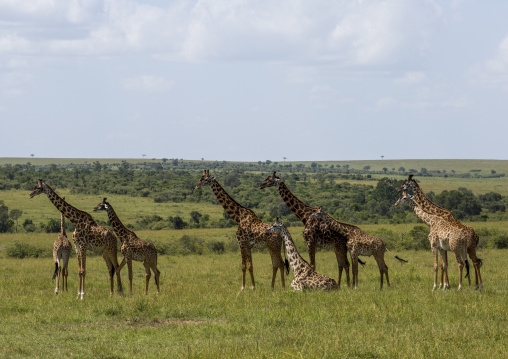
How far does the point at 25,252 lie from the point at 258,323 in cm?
2155

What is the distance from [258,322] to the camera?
12.1 m

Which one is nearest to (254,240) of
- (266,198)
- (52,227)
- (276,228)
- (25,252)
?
(276,228)

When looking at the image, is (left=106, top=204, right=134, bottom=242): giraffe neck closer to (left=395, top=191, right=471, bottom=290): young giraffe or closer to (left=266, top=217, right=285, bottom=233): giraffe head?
(left=266, top=217, right=285, bottom=233): giraffe head

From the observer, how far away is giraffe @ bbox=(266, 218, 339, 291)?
49.3 feet

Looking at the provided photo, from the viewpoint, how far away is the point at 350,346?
32.9ft

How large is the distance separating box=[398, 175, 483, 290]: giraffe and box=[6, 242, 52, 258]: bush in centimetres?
1962

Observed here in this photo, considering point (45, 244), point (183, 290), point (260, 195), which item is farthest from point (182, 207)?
point (183, 290)

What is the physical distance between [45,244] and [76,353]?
86.2 ft

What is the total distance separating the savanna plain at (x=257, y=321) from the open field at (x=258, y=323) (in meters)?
0.02

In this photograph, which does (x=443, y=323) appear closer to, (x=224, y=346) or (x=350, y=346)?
(x=350, y=346)

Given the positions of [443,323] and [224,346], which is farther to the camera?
[443,323]

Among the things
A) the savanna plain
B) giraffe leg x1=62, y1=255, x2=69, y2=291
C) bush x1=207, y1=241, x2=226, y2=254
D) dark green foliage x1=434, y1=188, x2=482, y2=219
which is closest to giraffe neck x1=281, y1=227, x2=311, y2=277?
the savanna plain

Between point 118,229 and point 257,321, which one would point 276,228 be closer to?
point 118,229

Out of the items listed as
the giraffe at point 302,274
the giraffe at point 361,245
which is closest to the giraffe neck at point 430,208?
the giraffe at point 361,245
